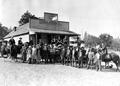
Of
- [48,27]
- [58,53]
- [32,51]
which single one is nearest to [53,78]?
[32,51]

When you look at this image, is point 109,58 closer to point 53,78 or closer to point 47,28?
point 53,78

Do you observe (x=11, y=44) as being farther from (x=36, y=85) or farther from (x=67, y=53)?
(x=36, y=85)

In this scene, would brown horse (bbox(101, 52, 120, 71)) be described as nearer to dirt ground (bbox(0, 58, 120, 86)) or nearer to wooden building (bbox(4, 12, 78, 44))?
dirt ground (bbox(0, 58, 120, 86))

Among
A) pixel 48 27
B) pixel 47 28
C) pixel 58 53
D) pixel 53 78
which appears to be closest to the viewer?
pixel 53 78

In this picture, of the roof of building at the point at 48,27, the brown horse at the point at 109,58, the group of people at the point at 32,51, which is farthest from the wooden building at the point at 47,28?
the brown horse at the point at 109,58

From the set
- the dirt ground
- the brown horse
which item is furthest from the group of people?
the brown horse

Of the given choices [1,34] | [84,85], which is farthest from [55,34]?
[1,34]

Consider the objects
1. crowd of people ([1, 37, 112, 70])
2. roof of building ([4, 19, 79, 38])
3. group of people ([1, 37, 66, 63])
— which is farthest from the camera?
roof of building ([4, 19, 79, 38])

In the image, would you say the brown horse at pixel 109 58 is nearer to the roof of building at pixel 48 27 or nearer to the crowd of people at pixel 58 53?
the crowd of people at pixel 58 53

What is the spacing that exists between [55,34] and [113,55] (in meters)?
10.7

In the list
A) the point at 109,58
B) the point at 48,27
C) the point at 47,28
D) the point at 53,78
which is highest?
the point at 48,27

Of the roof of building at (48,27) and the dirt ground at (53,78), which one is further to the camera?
the roof of building at (48,27)

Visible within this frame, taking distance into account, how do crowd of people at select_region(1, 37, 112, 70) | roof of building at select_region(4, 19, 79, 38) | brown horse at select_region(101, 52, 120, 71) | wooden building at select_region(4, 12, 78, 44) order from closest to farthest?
brown horse at select_region(101, 52, 120, 71)
crowd of people at select_region(1, 37, 112, 70)
roof of building at select_region(4, 19, 79, 38)
wooden building at select_region(4, 12, 78, 44)

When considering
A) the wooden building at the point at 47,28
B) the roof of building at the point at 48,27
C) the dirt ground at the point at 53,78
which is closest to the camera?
the dirt ground at the point at 53,78
